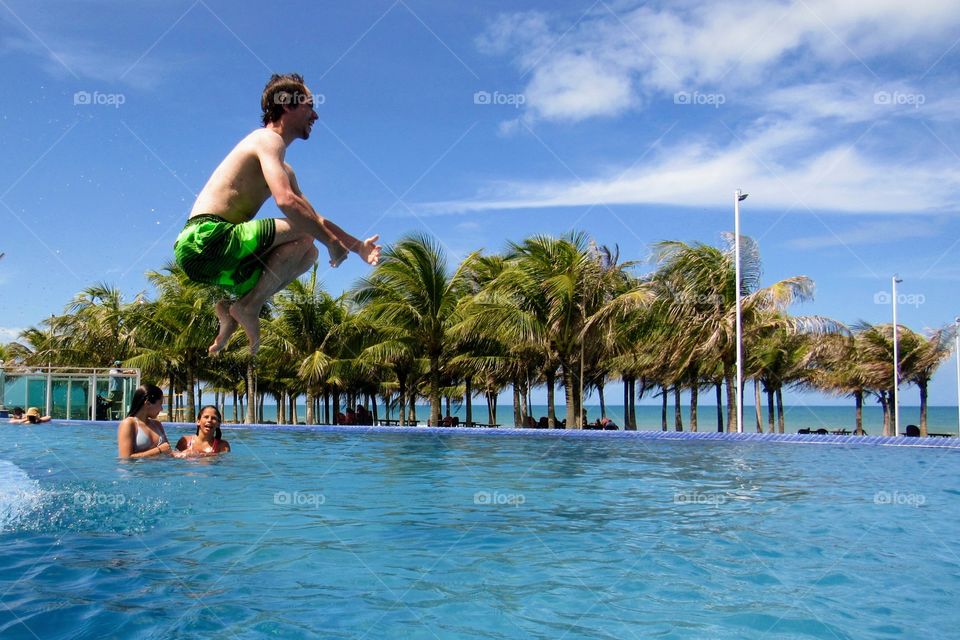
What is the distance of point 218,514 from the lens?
6.80 metres

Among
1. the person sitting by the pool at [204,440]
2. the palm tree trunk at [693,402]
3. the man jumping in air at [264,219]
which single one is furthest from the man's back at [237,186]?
the palm tree trunk at [693,402]

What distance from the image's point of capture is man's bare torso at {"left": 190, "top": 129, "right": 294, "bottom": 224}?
10.6 feet

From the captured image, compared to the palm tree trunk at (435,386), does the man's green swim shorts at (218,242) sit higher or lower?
higher

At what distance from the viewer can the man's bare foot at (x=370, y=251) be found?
126 inches

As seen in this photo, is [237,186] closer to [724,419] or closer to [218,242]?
[218,242]

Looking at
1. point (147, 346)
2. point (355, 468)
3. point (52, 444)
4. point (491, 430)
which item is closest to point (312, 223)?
point (355, 468)

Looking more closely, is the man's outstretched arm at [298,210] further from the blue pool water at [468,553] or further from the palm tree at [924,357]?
the palm tree at [924,357]

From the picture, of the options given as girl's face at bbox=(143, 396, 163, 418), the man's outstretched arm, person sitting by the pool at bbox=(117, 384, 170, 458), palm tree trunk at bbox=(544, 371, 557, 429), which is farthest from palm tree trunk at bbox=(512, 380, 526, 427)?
Result: the man's outstretched arm

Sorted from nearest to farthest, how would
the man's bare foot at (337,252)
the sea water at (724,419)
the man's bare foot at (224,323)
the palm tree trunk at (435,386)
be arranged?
the man's bare foot at (337,252)
the man's bare foot at (224,323)
the palm tree trunk at (435,386)
the sea water at (724,419)

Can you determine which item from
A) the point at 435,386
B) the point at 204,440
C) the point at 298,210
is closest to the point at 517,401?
the point at 435,386

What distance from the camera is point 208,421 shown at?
1039cm

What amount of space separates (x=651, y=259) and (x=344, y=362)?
10.7 metres

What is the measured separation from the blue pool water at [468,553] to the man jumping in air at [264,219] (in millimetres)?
1723

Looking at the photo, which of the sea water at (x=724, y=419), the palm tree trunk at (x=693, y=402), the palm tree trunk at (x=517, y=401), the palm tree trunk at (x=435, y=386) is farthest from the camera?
the sea water at (x=724, y=419)
